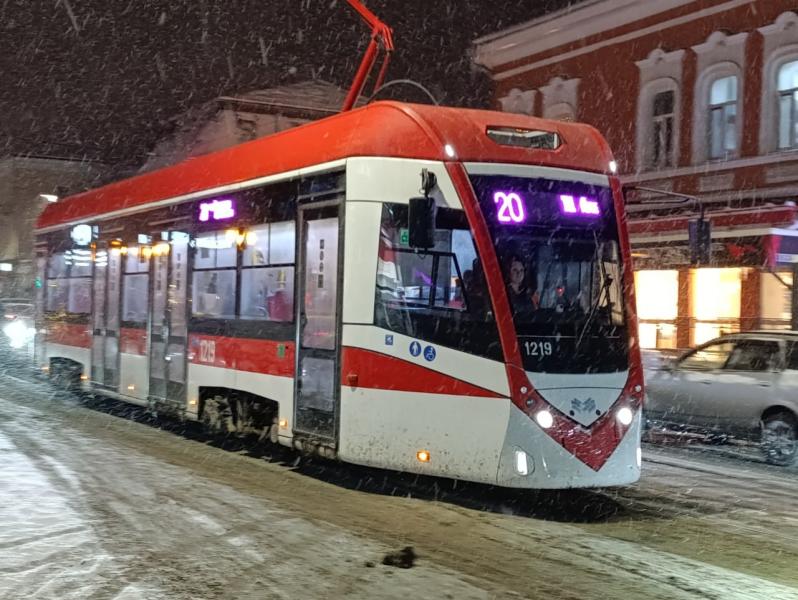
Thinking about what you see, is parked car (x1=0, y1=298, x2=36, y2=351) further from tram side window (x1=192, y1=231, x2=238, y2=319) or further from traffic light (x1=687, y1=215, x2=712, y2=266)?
traffic light (x1=687, y1=215, x2=712, y2=266)

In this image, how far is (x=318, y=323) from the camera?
337 inches

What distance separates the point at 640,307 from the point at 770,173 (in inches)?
173

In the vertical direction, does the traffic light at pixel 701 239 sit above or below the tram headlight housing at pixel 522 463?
above

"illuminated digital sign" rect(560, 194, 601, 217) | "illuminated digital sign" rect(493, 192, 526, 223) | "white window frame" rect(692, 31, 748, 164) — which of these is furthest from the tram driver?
"white window frame" rect(692, 31, 748, 164)

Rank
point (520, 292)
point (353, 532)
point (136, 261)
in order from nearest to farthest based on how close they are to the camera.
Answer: point (353, 532), point (520, 292), point (136, 261)

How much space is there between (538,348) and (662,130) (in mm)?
16400

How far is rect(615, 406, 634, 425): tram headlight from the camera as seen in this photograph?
25.6 feet

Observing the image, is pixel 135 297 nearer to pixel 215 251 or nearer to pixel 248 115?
pixel 215 251

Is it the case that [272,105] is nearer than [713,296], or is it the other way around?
[713,296]

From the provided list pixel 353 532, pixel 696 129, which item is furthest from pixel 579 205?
pixel 696 129

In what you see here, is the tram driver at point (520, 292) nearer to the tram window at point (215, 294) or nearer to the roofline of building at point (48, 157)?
the tram window at point (215, 294)

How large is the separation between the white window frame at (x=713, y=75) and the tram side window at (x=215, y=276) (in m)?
13.9

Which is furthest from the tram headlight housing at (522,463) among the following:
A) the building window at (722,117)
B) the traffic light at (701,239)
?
the building window at (722,117)

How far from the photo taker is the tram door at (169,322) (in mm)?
11297
